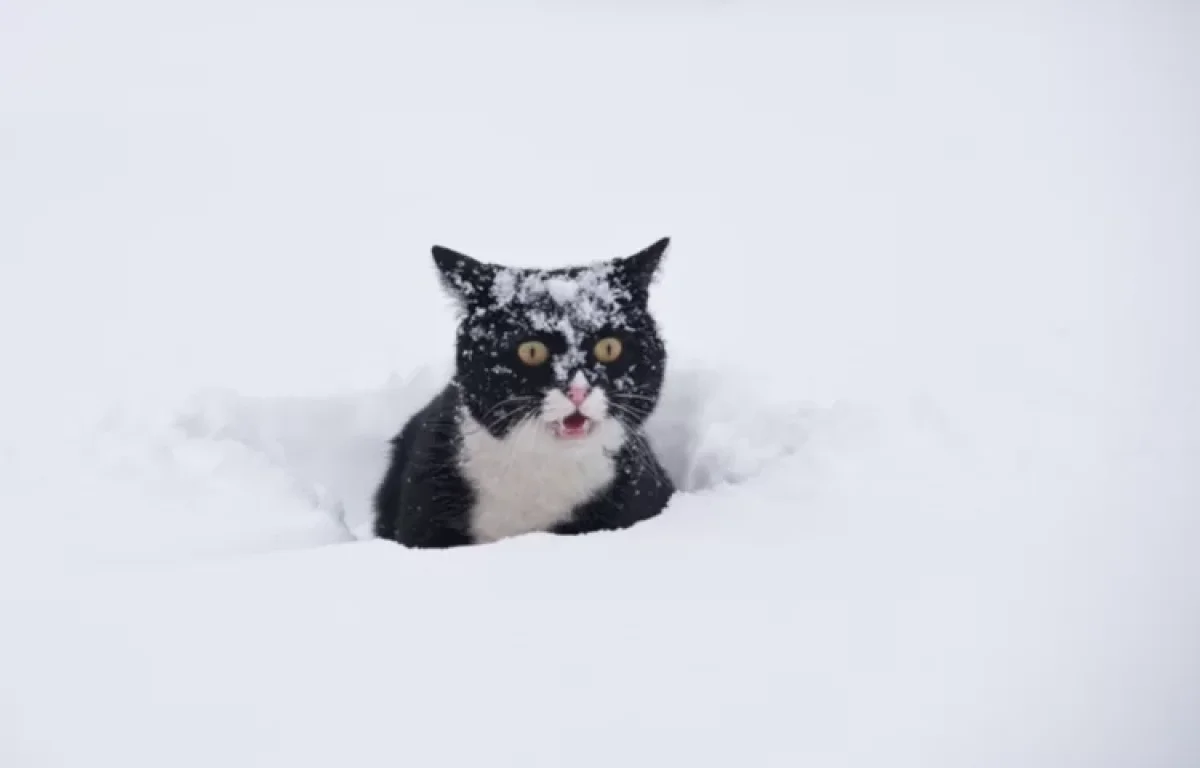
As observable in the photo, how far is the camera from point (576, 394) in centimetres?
242

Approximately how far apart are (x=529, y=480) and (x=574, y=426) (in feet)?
0.98

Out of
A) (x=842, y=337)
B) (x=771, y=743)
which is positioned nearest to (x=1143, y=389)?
(x=842, y=337)

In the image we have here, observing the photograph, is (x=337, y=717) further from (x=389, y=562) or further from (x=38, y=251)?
(x=38, y=251)

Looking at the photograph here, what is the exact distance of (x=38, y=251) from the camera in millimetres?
4719

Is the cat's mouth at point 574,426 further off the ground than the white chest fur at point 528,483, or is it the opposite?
the cat's mouth at point 574,426

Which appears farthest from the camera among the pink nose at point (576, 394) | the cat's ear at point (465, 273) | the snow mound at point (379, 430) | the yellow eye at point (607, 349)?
the snow mound at point (379, 430)

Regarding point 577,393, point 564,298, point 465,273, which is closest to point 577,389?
point 577,393

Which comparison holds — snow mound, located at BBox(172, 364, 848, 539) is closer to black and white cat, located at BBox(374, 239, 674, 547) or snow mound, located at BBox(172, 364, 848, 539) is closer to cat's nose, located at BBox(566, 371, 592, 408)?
black and white cat, located at BBox(374, 239, 674, 547)

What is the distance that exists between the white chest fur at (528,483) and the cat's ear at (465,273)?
42 centimetres

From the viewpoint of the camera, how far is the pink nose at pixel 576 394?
2420mm

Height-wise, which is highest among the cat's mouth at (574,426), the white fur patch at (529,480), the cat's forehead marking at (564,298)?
the cat's forehead marking at (564,298)

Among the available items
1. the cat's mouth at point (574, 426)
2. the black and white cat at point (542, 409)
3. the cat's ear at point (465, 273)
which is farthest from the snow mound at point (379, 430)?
the cat's ear at point (465, 273)

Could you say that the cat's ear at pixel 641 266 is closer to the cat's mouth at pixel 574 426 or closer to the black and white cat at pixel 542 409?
the black and white cat at pixel 542 409

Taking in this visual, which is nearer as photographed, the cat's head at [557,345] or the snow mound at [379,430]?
the cat's head at [557,345]
